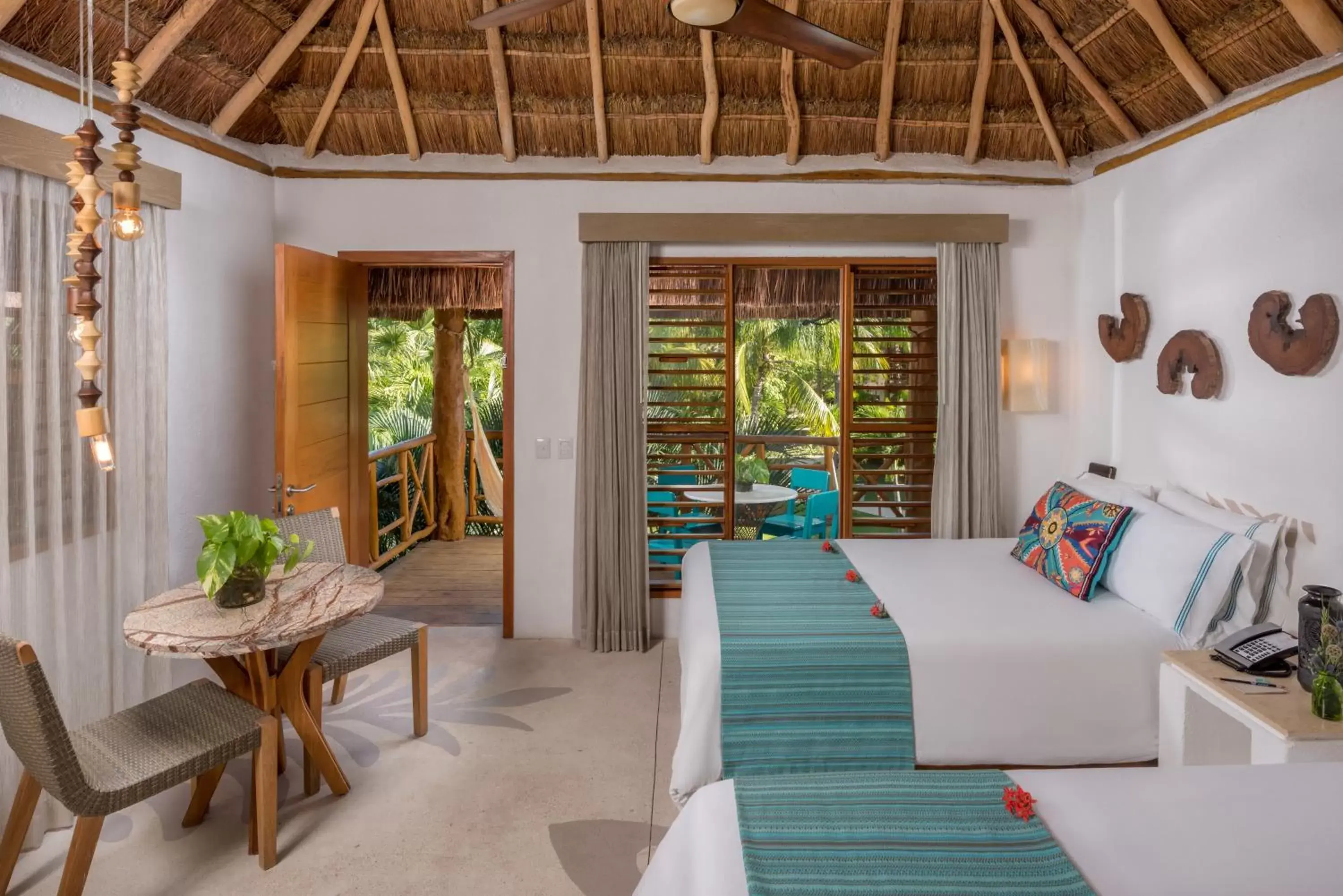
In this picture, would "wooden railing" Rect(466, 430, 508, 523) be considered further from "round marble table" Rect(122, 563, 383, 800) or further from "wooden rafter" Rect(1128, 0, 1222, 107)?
"wooden rafter" Rect(1128, 0, 1222, 107)

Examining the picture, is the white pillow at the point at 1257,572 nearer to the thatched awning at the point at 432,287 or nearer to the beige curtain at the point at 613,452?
the beige curtain at the point at 613,452

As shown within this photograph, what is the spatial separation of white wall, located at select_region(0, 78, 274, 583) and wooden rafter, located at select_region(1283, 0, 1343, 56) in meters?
4.10

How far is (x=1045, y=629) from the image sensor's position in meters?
2.88

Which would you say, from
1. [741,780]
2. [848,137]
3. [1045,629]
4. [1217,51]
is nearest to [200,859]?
[741,780]

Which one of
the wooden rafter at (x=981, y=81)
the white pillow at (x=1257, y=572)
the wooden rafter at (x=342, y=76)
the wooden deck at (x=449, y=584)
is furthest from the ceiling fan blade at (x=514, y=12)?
the wooden deck at (x=449, y=584)

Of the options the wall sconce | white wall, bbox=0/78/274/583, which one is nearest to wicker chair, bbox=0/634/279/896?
white wall, bbox=0/78/274/583

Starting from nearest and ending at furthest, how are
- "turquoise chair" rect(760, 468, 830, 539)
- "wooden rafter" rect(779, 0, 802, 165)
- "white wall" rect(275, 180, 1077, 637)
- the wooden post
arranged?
"wooden rafter" rect(779, 0, 802, 165) → "white wall" rect(275, 180, 1077, 637) → "turquoise chair" rect(760, 468, 830, 539) → the wooden post

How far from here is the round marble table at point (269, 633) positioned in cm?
256

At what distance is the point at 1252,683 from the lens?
2.44 metres

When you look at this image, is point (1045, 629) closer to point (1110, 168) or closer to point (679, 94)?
point (1110, 168)

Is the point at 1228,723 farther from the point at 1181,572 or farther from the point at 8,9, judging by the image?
the point at 8,9

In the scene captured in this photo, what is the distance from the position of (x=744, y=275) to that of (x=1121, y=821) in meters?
3.70

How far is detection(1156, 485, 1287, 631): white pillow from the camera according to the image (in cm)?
291

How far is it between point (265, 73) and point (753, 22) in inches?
104
